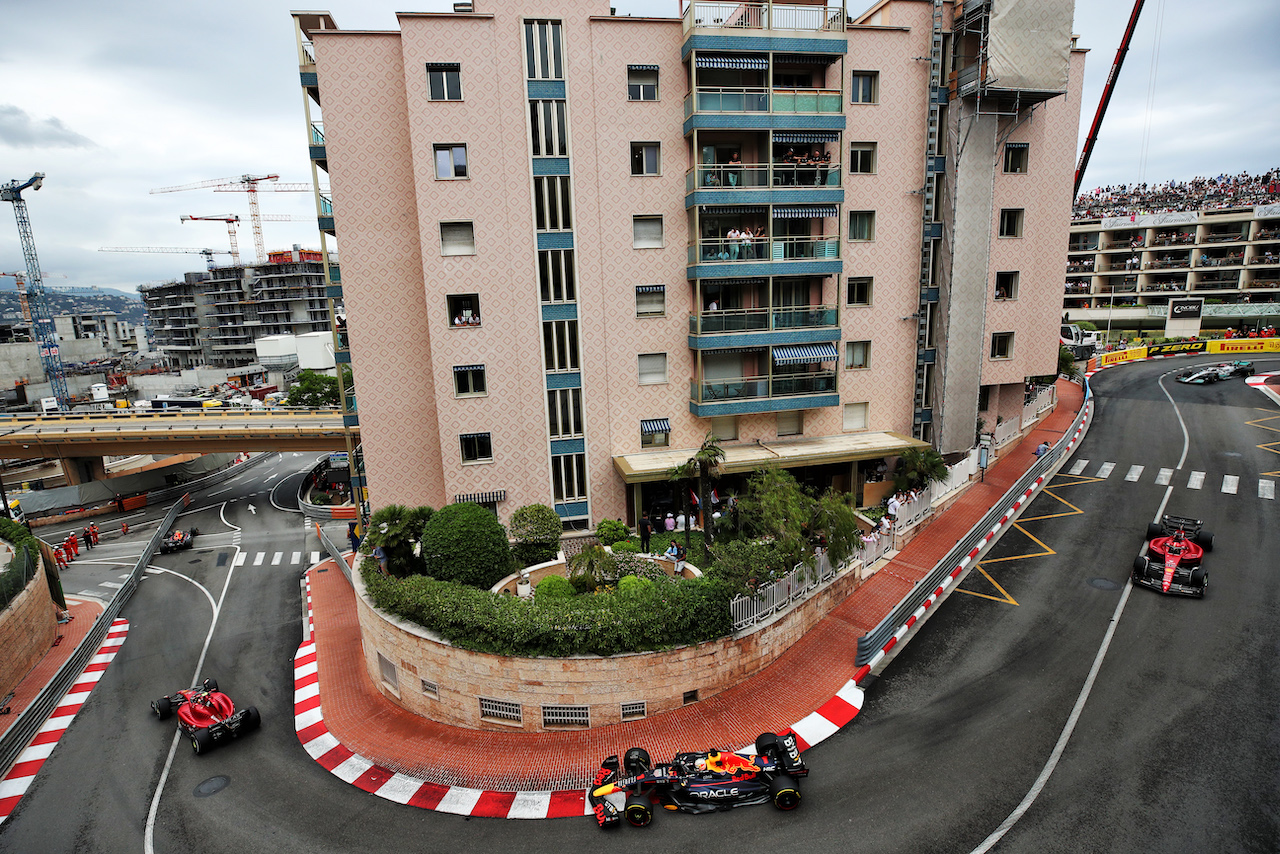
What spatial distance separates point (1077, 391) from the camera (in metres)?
47.8

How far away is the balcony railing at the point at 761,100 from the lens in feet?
83.9

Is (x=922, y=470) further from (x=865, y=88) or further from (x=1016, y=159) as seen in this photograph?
(x=865, y=88)

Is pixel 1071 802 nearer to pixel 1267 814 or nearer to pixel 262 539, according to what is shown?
pixel 1267 814

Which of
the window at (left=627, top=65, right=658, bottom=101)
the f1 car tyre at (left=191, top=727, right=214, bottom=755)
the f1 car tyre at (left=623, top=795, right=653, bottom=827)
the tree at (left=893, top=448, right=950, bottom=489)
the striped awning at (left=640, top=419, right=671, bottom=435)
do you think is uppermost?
the window at (left=627, top=65, right=658, bottom=101)

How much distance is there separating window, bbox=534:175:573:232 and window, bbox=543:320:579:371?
3.94 meters

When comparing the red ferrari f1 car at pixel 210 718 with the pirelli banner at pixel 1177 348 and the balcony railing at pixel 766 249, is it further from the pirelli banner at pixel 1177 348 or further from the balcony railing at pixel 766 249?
the pirelli banner at pixel 1177 348

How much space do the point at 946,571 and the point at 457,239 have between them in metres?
22.4

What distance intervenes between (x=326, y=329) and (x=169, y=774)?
13114cm

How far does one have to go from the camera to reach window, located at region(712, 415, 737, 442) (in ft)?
96.8

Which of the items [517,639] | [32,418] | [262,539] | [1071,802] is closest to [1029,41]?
[1071,802]

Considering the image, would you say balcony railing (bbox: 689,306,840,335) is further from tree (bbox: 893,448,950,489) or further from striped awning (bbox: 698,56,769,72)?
striped awning (bbox: 698,56,769,72)

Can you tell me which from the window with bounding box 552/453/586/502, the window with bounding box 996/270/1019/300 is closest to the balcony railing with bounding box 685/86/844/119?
the window with bounding box 996/270/1019/300

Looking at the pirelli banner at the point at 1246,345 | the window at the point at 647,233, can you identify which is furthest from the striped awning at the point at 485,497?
the pirelli banner at the point at 1246,345

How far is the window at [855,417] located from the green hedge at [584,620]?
16.5 m
